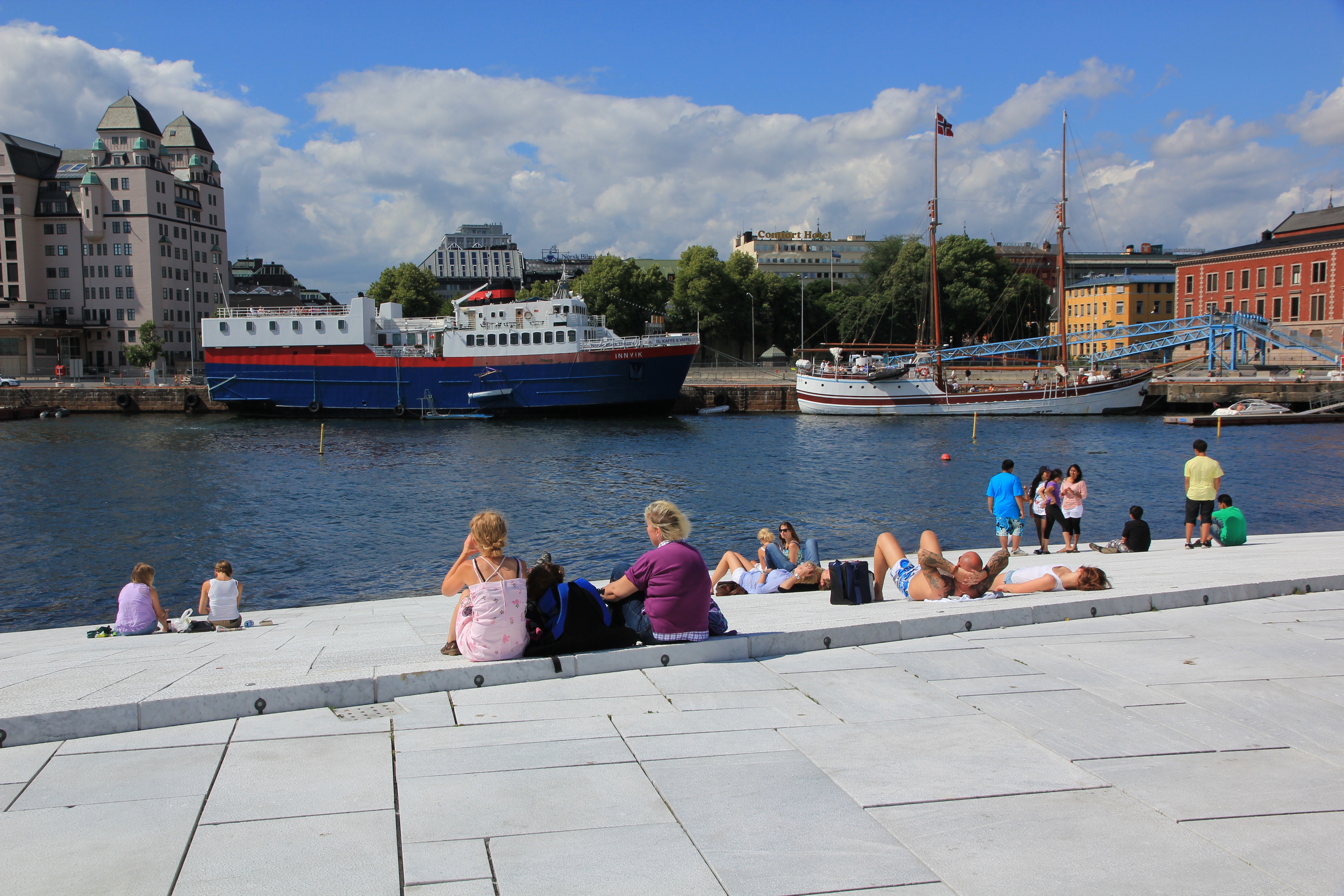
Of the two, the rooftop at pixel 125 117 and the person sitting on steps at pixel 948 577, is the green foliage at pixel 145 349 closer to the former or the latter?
the rooftop at pixel 125 117

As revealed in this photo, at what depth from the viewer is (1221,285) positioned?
77.1 meters

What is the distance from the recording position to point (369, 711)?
17.9ft

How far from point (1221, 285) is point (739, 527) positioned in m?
74.1

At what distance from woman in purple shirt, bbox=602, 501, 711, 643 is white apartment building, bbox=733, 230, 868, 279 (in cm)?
13612

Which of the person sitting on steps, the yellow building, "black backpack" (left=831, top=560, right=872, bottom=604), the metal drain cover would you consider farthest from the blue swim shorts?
the yellow building

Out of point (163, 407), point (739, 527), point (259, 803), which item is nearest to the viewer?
point (259, 803)

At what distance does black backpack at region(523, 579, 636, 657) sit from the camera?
6.23 m

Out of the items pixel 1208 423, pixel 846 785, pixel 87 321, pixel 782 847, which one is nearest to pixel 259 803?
pixel 782 847

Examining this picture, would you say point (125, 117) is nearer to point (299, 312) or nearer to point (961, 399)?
point (299, 312)

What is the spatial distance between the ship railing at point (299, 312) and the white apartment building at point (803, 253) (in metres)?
90.4

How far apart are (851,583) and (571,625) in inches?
136

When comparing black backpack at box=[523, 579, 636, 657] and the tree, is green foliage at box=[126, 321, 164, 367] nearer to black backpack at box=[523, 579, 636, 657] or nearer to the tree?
the tree

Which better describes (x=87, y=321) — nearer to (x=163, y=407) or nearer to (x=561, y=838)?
(x=163, y=407)

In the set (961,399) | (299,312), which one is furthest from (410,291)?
(961,399)
